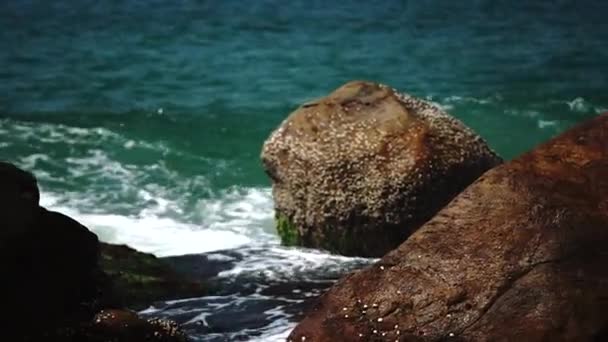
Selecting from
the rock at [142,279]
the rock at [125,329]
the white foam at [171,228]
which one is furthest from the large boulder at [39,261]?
the white foam at [171,228]

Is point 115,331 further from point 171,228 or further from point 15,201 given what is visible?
point 171,228

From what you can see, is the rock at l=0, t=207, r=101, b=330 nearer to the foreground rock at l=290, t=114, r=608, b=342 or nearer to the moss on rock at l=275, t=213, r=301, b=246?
the foreground rock at l=290, t=114, r=608, b=342

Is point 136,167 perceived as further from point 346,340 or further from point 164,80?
point 346,340

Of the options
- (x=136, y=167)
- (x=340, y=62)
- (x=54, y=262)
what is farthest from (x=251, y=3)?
(x=54, y=262)

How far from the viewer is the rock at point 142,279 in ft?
20.4

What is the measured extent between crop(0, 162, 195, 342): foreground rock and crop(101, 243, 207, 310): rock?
2.56ft

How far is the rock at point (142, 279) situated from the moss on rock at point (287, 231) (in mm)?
1187

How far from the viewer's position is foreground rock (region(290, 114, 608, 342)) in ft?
14.9

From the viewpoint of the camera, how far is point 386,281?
4.78m

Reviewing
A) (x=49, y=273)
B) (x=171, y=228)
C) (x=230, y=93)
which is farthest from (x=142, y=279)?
(x=230, y=93)

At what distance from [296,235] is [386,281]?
314cm

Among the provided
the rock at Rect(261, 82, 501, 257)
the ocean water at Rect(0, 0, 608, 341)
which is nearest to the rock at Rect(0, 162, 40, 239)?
the ocean water at Rect(0, 0, 608, 341)

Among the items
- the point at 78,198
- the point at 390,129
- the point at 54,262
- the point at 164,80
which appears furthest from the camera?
the point at 164,80

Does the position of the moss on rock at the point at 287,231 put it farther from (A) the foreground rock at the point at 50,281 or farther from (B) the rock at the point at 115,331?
(B) the rock at the point at 115,331
